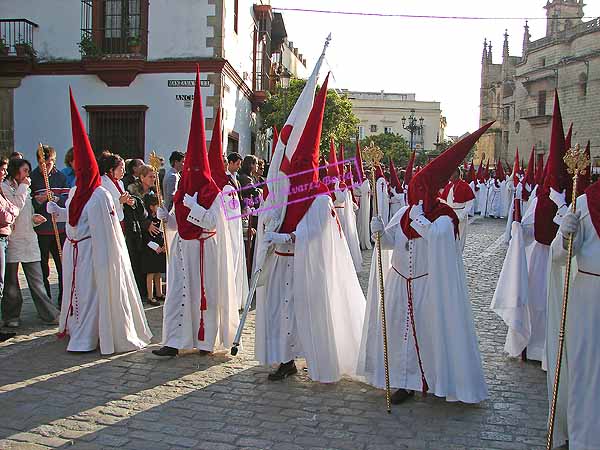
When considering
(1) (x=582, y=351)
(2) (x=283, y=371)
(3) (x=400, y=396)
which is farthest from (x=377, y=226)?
(1) (x=582, y=351)

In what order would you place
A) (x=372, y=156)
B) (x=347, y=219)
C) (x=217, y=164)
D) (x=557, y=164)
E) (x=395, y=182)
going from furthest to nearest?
(x=395, y=182), (x=347, y=219), (x=217, y=164), (x=557, y=164), (x=372, y=156)

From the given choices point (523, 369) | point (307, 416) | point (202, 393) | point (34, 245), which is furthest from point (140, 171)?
point (523, 369)

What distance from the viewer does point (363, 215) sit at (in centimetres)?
1641

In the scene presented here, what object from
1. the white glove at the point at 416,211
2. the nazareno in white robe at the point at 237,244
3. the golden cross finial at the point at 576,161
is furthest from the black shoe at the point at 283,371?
the golden cross finial at the point at 576,161

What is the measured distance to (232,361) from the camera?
20.5ft

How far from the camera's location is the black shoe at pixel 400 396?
5.14 m

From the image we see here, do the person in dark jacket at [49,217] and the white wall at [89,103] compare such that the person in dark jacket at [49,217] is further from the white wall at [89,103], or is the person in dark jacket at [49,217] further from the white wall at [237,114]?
the white wall at [237,114]

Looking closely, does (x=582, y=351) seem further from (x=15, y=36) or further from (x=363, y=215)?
(x=15, y=36)

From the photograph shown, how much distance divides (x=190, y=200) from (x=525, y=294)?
3.55 metres

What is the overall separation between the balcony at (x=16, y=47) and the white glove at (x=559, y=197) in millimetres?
15171

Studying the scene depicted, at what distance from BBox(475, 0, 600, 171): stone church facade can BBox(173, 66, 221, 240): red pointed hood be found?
3941 centimetres

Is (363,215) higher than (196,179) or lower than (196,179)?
lower

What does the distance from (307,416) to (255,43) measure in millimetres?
19552

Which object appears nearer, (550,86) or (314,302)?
(314,302)
